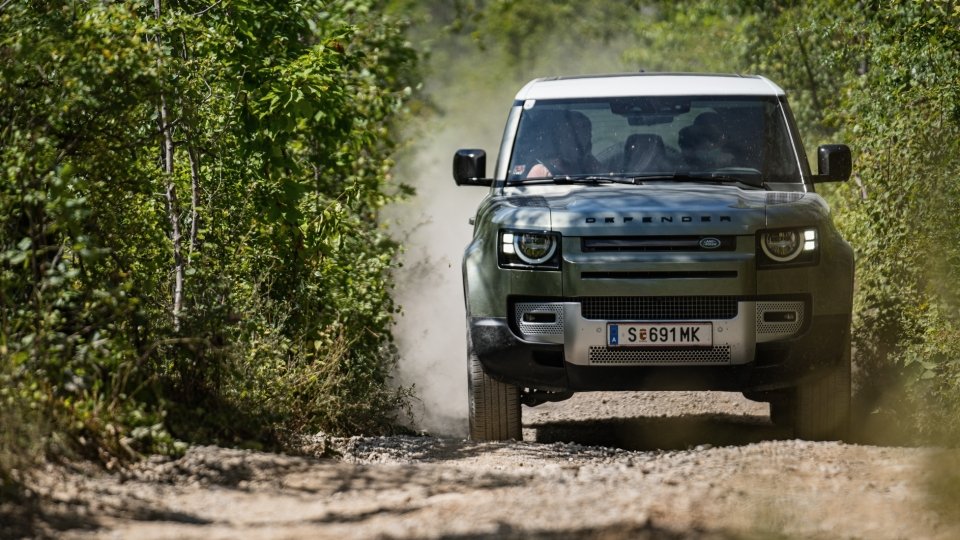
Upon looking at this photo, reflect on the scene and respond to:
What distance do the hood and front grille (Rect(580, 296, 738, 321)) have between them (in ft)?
1.11

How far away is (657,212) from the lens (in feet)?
24.6

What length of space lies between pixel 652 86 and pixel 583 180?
3.37 feet

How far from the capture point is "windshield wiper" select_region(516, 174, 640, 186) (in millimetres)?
8352

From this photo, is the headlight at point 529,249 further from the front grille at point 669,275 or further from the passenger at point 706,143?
the passenger at point 706,143

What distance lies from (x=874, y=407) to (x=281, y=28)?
503cm

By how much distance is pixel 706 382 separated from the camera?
758cm

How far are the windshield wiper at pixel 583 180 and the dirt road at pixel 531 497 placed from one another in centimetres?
166

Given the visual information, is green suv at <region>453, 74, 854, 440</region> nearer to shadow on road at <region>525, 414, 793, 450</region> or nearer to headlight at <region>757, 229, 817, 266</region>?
headlight at <region>757, 229, 817, 266</region>

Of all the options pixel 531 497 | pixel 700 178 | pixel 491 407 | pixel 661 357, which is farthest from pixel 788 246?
pixel 531 497

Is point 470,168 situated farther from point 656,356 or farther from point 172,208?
point 656,356

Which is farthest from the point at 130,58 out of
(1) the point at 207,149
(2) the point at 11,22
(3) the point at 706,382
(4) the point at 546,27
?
(4) the point at 546,27

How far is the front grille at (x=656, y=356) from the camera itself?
7445 mm

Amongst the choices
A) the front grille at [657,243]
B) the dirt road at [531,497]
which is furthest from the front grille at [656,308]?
the dirt road at [531,497]

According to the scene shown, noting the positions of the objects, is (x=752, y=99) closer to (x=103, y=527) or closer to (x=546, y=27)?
(x=103, y=527)
